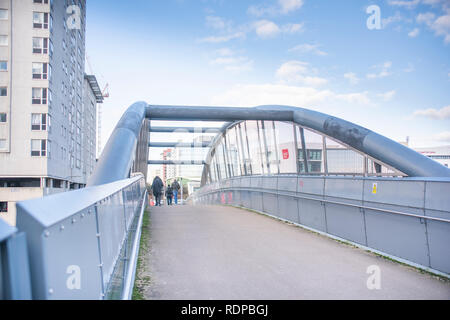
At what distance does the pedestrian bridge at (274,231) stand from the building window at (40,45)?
2795cm

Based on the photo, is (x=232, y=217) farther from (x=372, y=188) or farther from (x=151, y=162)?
(x=151, y=162)

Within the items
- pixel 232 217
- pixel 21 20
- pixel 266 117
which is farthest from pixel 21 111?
pixel 232 217

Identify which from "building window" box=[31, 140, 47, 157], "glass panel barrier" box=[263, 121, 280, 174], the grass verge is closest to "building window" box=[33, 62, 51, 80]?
"building window" box=[31, 140, 47, 157]

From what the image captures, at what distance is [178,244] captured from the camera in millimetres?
8422

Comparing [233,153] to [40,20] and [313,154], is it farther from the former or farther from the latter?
[40,20]

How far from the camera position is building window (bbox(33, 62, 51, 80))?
129 feet

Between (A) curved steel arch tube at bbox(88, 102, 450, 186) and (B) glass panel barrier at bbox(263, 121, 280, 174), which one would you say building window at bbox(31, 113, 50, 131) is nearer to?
(A) curved steel arch tube at bbox(88, 102, 450, 186)

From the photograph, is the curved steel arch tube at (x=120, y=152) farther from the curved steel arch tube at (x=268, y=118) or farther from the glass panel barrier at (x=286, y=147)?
the glass panel barrier at (x=286, y=147)

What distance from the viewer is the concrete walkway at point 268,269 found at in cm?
524

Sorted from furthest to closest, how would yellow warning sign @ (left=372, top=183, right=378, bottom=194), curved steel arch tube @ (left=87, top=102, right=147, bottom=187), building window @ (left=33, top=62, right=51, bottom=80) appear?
building window @ (left=33, top=62, right=51, bottom=80) < curved steel arch tube @ (left=87, top=102, right=147, bottom=187) < yellow warning sign @ (left=372, top=183, right=378, bottom=194)

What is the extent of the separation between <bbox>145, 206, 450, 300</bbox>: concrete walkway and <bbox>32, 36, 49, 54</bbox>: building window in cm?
3553

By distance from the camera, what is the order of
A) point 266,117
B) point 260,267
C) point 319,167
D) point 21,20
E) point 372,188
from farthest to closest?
point 21,20, point 266,117, point 319,167, point 372,188, point 260,267
